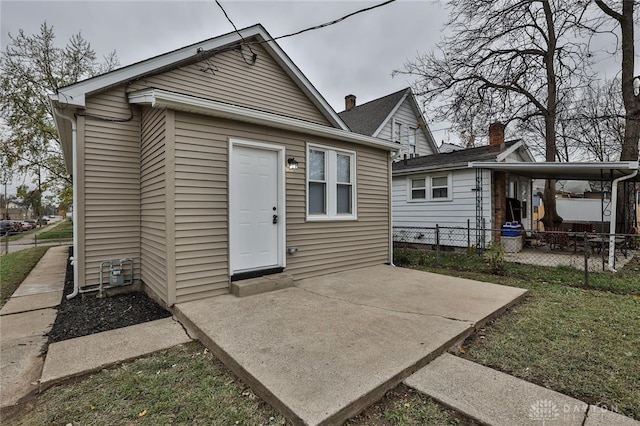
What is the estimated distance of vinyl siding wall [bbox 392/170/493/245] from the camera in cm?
898

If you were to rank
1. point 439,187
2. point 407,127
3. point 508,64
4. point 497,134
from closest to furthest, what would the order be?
point 439,187 → point 497,134 → point 508,64 → point 407,127

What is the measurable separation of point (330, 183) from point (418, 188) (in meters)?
5.79

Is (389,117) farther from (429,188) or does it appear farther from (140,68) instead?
(140,68)

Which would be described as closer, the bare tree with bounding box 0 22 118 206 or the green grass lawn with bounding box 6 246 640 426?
the green grass lawn with bounding box 6 246 640 426

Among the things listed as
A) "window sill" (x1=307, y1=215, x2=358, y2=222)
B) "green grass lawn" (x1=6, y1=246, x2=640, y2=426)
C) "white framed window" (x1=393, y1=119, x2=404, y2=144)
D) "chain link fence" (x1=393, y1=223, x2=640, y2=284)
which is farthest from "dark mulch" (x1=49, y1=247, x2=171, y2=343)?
"white framed window" (x1=393, y1=119, x2=404, y2=144)

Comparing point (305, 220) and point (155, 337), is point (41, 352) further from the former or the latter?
point (305, 220)

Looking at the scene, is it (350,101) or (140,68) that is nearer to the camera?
(140,68)

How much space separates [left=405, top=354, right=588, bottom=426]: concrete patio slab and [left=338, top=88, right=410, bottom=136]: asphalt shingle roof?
A: 1166 cm

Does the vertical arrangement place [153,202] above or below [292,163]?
below

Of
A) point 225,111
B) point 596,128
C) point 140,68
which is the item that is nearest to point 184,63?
point 140,68

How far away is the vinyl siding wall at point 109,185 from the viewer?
15.4ft

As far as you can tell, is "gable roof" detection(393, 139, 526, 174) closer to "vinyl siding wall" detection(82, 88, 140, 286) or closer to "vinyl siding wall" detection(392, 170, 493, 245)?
"vinyl siding wall" detection(392, 170, 493, 245)

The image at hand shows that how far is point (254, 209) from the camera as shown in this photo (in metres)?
4.66

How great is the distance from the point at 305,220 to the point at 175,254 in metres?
2.18
